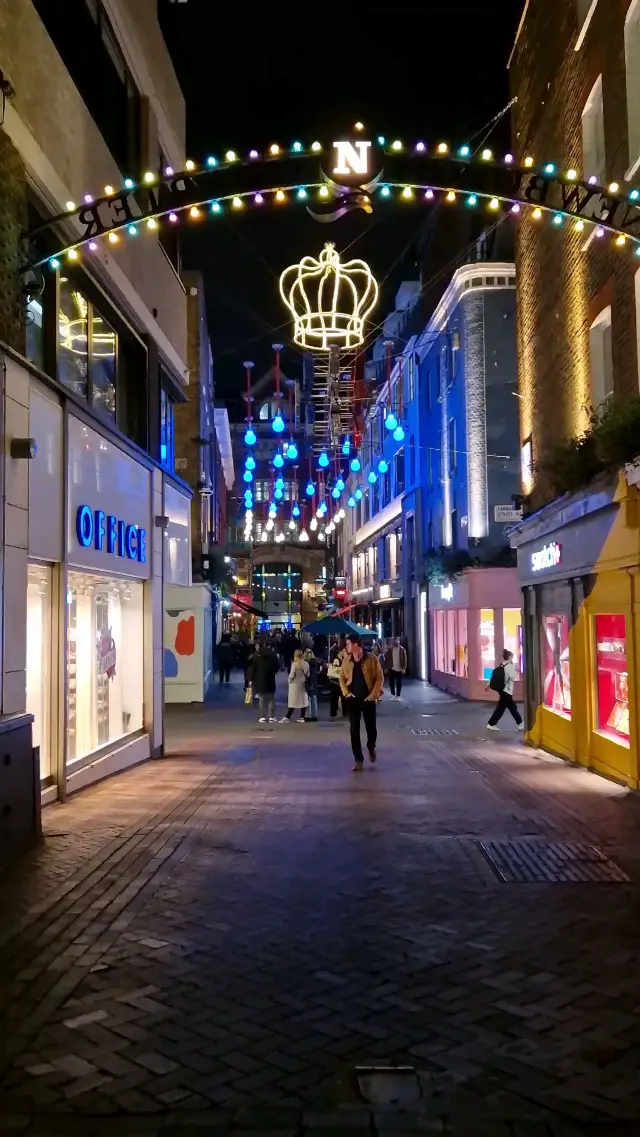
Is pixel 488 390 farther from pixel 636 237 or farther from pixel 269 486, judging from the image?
pixel 269 486

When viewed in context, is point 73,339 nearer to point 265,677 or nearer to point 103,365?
point 103,365

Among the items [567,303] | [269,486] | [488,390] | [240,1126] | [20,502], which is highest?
[269,486]

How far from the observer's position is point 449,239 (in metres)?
33.0

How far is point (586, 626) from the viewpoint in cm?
1324

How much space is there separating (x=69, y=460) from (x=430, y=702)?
16.5 metres

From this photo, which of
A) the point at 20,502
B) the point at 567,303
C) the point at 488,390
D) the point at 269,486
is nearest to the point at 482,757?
the point at 567,303

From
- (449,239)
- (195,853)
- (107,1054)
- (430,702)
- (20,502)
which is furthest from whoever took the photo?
→ (449,239)

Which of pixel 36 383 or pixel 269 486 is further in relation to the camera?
pixel 269 486

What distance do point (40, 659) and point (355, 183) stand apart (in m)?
5.90

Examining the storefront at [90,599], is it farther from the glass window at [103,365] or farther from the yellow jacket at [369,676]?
the yellow jacket at [369,676]

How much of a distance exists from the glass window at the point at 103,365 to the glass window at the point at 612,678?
7.48 metres

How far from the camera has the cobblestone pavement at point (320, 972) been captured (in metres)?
3.91

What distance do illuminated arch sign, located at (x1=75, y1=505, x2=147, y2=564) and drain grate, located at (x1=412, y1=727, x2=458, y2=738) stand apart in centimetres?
646

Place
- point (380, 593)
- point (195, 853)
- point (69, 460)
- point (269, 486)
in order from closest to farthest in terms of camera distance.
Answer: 1. point (195, 853)
2. point (69, 460)
3. point (380, 593)
4. point (269, 486)
